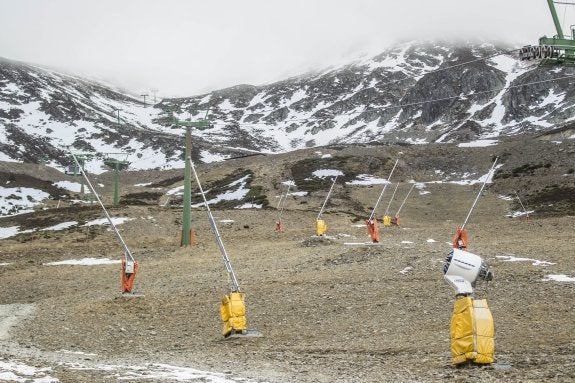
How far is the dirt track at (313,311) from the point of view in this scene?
13008 millimetres

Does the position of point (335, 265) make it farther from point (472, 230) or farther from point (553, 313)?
point (472, 230)

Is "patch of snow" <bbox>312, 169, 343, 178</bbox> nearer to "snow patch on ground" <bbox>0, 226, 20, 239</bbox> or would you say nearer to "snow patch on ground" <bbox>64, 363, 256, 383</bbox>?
"snow patch on ground" <bbox>0, 226, 20, 239</bbox>

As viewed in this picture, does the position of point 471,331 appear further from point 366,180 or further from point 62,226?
point 366,180

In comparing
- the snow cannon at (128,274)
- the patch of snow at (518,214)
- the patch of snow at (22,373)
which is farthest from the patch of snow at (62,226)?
the patch of snow at (518,214)

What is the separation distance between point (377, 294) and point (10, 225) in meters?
50.0

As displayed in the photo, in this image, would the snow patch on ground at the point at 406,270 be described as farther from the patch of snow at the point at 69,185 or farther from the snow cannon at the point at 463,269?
the patch of snow at the point at 69,185

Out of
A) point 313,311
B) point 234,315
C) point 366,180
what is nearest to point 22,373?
point 234,315

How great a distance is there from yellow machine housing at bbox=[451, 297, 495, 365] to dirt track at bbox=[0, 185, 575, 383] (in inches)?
10.8

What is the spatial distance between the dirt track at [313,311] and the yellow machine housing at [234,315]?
1.56ft

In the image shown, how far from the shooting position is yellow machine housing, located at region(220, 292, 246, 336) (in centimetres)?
1712

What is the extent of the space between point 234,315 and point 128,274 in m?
9.52

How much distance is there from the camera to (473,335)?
39.1 ft

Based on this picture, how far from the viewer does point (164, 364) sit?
44.8 feet

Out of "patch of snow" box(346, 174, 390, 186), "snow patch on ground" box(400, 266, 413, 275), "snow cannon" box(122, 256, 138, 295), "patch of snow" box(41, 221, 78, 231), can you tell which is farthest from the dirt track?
"patch of snow" box(346, 174, 390, 186)
